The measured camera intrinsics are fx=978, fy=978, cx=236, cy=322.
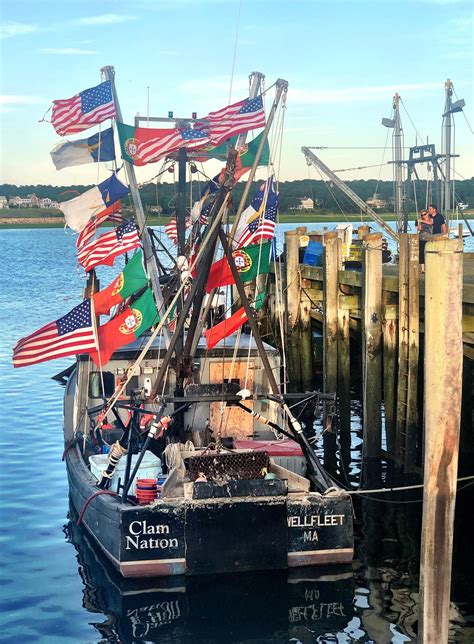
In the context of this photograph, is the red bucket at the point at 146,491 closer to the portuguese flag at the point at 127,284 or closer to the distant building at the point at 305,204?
the portuguese flag at the point at 127,284

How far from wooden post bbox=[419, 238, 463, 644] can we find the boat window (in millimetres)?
9736

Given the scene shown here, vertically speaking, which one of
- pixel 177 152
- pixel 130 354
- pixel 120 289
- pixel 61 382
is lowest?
pixel 61 382

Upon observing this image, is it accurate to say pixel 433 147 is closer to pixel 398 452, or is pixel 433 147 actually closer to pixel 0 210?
pixel 398 452

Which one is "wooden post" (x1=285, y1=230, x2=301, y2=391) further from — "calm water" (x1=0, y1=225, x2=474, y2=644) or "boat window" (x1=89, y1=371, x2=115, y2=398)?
"boat window" (x1=89, y1=371, x2=115, y2=398)

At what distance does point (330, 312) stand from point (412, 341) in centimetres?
416

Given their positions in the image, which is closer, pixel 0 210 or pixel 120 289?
pixel 120 289

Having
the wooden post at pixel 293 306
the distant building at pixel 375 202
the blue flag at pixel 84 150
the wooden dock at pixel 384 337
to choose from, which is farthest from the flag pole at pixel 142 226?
the distant building at pixel 375 202

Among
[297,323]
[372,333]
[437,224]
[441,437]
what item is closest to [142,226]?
[372,333]

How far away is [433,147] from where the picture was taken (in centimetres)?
4597

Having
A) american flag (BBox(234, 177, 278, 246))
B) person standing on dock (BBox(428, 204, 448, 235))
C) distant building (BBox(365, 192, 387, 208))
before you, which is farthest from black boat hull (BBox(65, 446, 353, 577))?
distant building (BBox(365, 192, 387, 208))

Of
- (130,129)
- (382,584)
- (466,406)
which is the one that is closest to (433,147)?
(466,406)

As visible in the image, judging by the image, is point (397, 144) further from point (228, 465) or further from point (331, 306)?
point (228, 465)

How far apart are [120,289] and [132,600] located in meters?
5.55

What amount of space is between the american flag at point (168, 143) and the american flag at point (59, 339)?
116 inches
